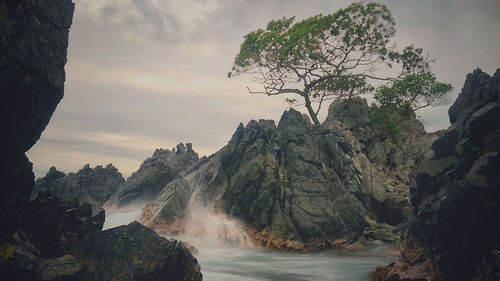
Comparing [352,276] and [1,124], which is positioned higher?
[1,124]

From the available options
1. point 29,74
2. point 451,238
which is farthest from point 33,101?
point 451,238

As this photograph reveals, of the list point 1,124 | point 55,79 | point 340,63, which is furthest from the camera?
point 340,63

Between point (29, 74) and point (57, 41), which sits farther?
point (57, 41)

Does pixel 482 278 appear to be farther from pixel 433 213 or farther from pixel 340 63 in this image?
pixel 340 63

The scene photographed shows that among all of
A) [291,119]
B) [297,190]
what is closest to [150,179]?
[291,119]

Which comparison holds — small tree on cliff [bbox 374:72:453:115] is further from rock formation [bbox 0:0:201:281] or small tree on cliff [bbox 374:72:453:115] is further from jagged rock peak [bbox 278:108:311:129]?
rock formation [bbox 0:0:201:281]

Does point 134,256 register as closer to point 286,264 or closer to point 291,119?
point 286,264

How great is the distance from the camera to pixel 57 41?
376 inches

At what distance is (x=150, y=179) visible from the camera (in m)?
42.1

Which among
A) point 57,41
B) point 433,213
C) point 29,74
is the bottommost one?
point 433,213

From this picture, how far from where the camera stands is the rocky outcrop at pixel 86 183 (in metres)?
46.0

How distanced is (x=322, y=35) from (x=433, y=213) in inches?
925

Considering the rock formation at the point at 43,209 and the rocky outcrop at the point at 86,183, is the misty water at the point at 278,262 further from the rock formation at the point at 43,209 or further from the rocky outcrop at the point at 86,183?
the rocky outcrop at the point at 86,183

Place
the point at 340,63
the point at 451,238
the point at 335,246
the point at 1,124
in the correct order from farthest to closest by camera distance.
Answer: the point at 340,63
the point at 335,246
the point at 451,238
the point at 1,124
